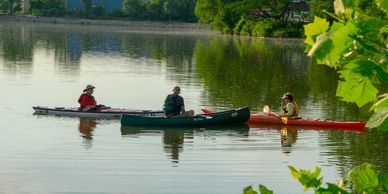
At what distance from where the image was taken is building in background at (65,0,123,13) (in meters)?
146

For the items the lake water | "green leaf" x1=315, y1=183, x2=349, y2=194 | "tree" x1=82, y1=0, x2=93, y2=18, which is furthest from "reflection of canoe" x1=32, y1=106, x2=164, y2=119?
"tree" x1=82, y1=0, x2=93, y2=18

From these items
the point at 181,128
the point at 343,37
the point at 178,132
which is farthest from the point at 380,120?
the point at 181,128

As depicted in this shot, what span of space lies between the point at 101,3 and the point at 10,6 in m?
16.1

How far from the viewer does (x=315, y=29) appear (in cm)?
263

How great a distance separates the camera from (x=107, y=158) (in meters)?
20.0

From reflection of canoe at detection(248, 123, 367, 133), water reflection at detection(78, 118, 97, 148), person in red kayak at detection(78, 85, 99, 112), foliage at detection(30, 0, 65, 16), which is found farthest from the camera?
foliage at detection(30, 0, 65, 16)

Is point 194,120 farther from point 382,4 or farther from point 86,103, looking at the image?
point 382,4

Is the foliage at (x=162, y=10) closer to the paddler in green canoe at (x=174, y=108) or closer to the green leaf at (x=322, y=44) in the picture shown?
the paddler in green canoe at (x=174, y=108)

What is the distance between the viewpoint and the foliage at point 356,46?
2529 mm

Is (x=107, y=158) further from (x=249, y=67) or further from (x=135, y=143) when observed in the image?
(x=249, y=67)

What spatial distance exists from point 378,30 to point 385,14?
0.06 metres

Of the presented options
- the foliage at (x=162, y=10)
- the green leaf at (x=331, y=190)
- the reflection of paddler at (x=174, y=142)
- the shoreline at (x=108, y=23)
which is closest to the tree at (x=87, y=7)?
the shoreline at (x=108, y=23)

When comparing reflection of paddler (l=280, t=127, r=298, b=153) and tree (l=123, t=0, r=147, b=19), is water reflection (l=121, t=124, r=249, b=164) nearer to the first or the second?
reflection of paddler (l=280, t=127, r=298, b=153)

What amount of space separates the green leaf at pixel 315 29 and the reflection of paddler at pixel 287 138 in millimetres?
19378
